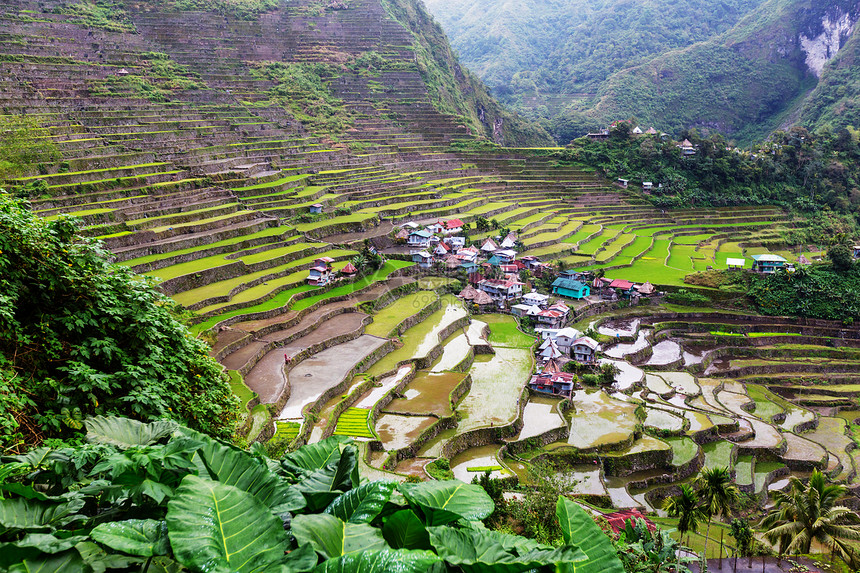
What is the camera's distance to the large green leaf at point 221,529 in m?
1.73

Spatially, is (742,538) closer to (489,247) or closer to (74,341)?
(74,341)

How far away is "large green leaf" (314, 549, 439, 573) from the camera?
1673 millimetres

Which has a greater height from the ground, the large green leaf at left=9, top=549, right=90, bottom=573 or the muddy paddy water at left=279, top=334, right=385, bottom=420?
the large green leaf at left=9, top=549, right=90, bottom=573

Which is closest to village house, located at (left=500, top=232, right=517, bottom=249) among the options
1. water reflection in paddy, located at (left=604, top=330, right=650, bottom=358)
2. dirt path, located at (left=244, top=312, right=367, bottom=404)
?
water reflection in paddy, located at (left=604, top=330, right=650, bottom=358)

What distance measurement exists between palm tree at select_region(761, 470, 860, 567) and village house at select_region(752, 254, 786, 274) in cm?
1635

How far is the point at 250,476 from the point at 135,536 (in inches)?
19.0

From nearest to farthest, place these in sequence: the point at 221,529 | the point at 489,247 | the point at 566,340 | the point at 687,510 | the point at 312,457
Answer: the point at 221,529 → the point at 312,457 → the point at 687,510 → the point at 566,340 → the point at 489,247

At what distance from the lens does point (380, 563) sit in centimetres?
168

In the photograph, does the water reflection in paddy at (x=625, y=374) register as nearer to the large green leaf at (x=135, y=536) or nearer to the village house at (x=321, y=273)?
the village house at (x=321, y=273)

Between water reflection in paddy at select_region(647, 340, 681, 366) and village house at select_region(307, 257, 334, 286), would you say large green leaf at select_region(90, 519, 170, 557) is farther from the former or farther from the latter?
water reflection in paddy at select_region(647, 340, 681, 366)

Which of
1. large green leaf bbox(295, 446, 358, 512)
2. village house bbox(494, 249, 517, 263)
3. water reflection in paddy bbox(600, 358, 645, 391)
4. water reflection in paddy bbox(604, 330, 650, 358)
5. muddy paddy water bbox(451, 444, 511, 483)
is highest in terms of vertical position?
large green leaf bbox(295, 446, 358, 512)

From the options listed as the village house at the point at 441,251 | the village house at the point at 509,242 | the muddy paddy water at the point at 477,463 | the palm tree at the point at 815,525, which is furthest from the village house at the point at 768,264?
the muddy paddy water at the point at 477,463

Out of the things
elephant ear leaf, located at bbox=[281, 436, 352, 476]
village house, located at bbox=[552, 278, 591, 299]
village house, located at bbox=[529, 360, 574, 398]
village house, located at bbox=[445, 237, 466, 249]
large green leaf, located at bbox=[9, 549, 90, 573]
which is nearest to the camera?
large green leaf, located at bbox=[9, 549, 90, 573]

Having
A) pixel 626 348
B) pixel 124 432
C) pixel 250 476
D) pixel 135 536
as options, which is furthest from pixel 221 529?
pixel 626 348
